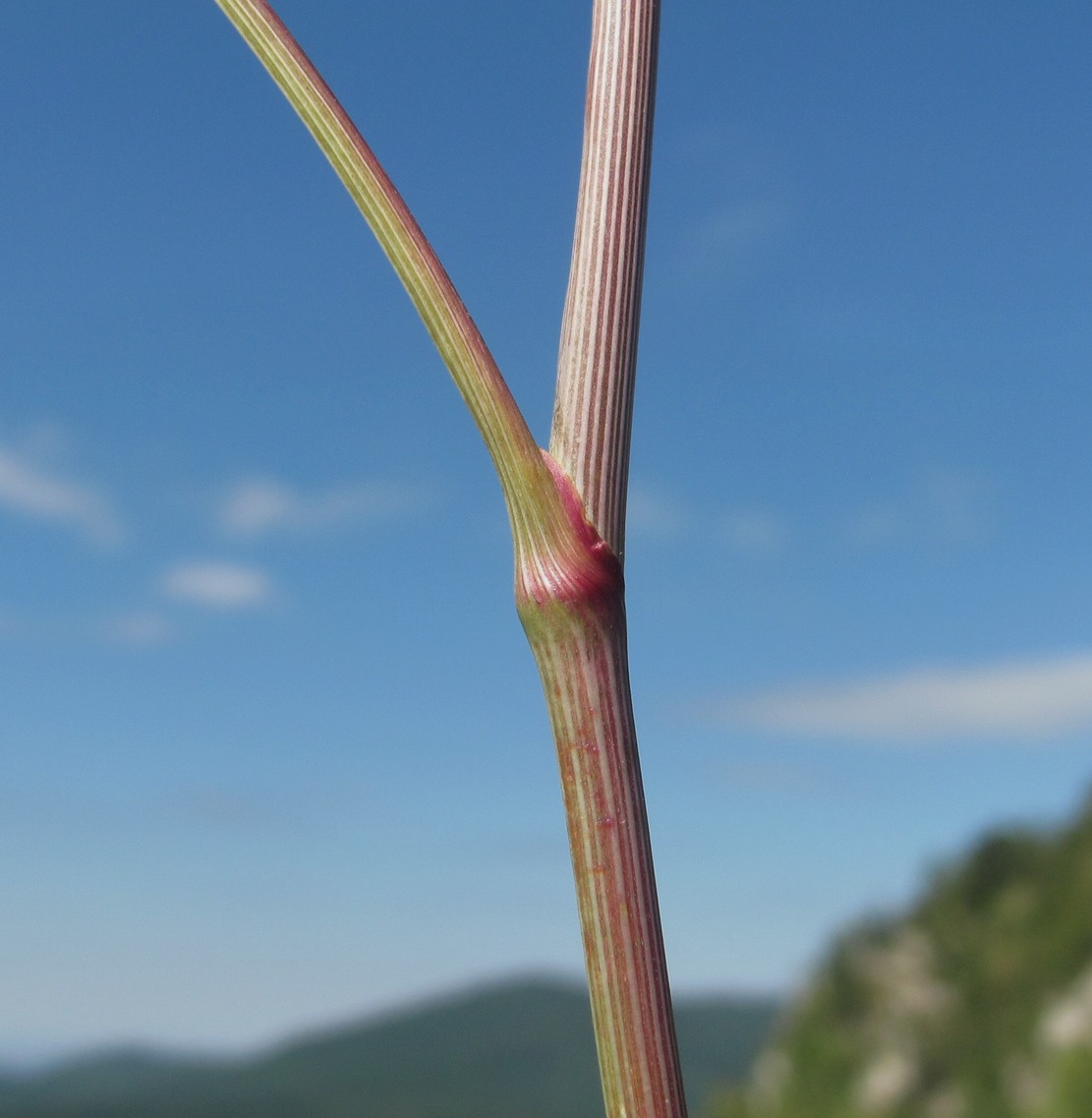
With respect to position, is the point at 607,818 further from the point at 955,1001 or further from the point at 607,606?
the point at 955,1001

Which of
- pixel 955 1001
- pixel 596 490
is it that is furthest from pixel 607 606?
pixel 955 1001

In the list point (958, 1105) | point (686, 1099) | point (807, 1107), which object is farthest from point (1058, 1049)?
point (686, 1099)

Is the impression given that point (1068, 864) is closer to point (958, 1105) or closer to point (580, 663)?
point (958, 1105)

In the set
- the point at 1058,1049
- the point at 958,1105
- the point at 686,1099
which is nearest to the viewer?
the point at 686,1099

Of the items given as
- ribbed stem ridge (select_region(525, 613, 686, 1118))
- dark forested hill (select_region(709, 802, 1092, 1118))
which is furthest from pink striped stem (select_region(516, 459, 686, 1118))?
dark forested hill (select_region(709, 802, 1092, 1118))

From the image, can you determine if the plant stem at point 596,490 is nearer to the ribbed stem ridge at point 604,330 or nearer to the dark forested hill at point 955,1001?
the ribbed stem ridge at point 604,330

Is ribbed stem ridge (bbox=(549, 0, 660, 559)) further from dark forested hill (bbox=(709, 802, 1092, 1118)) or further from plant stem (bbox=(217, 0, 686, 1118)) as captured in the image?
dark forested hill (bbox=(709, 802, 1092, 1118))

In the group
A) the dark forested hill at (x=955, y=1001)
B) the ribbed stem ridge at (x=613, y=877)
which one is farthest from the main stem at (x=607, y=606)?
the dark forested hill at (x=955, y=1001)
